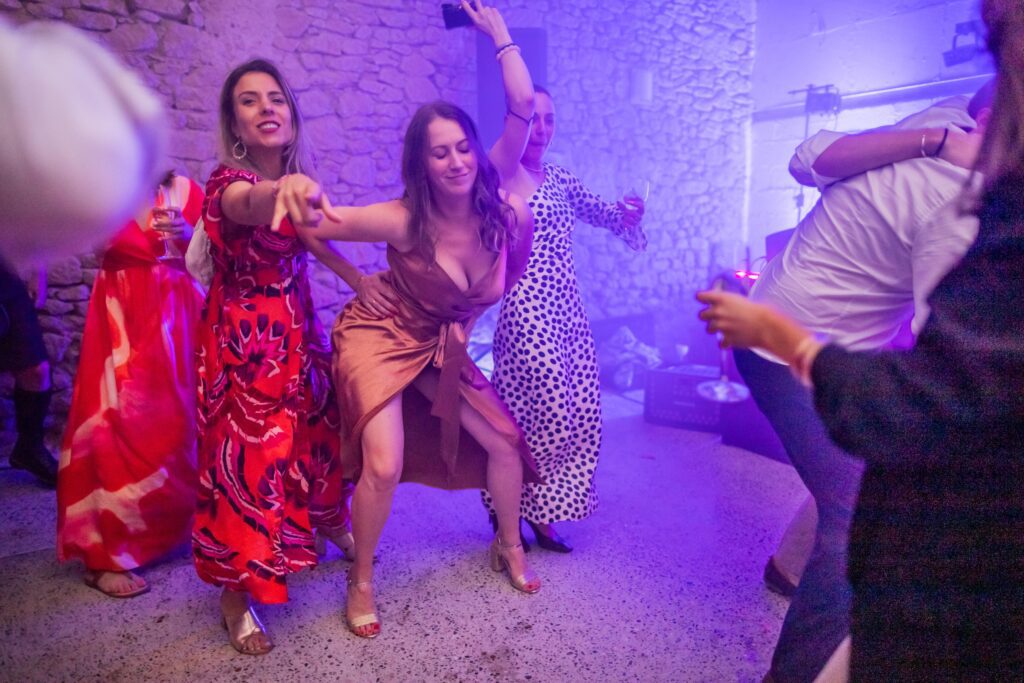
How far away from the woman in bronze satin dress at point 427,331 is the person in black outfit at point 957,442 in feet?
4.64

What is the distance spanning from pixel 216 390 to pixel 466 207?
3.31ft

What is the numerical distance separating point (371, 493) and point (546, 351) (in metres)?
0.82

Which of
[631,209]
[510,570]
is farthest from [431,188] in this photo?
[510,570]

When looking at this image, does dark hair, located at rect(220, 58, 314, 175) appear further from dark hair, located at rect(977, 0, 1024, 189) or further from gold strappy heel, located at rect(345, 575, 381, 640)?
dark hair, located at rect(977, 0, 1024, 189)

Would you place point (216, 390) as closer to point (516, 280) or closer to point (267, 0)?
point (516, 280)

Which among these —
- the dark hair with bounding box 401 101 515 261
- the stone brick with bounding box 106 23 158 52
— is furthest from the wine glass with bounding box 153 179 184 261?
the stone brick with bounding box 106 23 158 52

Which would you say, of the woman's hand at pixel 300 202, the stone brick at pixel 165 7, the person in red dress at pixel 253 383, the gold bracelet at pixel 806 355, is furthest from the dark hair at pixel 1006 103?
the stone brick at pixel 165 7

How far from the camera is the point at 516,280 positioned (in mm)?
2326

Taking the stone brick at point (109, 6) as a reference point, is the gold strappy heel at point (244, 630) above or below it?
below

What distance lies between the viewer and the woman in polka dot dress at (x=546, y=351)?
241 cm

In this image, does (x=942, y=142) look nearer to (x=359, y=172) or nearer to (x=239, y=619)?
(x=239, y=619)

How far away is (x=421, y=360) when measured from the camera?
6.98ft

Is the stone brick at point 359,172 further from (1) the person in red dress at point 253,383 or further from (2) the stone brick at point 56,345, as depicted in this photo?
(1) the person in red dress at point 253,383

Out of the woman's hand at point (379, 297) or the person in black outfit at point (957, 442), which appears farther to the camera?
the woman's hand at point (379, 297)
